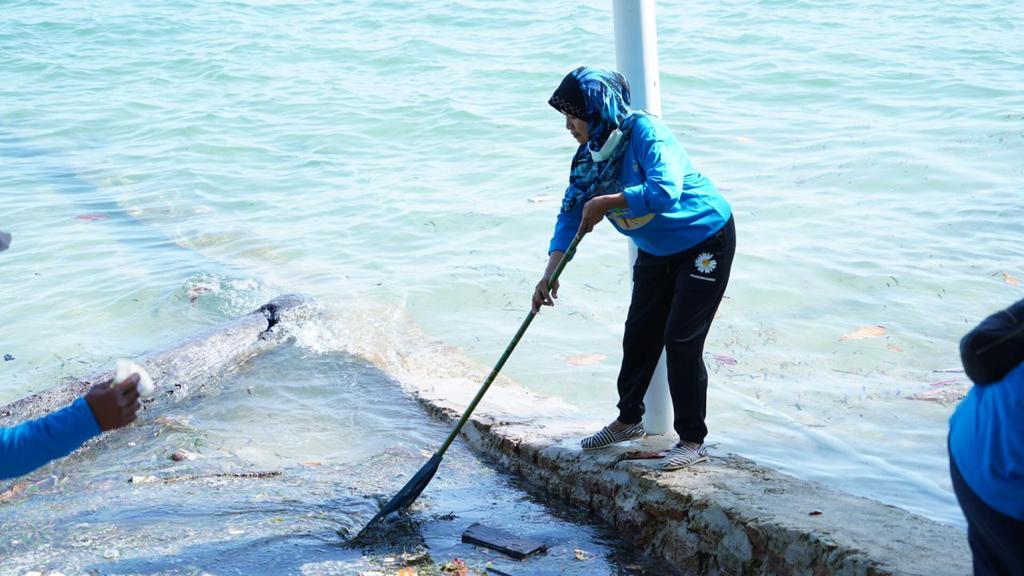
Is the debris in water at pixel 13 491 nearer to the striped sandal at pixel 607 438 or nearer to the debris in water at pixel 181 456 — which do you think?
the debris in water at pixel 181 456

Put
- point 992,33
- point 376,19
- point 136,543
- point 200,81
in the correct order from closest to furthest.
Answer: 1. point 136,543
2. point 992,33
3. point 200,81
4. point 376,19

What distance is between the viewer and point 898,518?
359 cm

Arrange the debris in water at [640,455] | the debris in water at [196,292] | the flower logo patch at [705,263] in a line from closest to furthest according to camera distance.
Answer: the flower logo patch at [705,263] < the debris in water at [640,455] < the debris in water at [196,292]

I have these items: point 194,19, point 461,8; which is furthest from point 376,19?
point 194,19

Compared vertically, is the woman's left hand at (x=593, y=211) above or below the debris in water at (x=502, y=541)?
above

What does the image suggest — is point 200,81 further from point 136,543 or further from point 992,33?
point 136,543

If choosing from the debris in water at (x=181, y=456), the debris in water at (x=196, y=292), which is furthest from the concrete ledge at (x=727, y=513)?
the debris in water at (x=196, y=292)

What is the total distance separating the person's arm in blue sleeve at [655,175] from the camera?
3734 millimetres

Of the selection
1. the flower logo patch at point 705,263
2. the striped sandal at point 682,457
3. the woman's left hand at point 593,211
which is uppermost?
the woman's left hand at point 593,211

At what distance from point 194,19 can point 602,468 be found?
20287mm

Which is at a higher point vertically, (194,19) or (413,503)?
(194,19)

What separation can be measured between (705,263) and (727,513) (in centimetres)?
96

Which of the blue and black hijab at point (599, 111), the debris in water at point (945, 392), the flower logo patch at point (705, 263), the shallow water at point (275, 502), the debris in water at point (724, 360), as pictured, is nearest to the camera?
the shallow water at point (275, 502)

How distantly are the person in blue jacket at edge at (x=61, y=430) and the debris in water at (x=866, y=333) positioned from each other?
5357 millimetres
